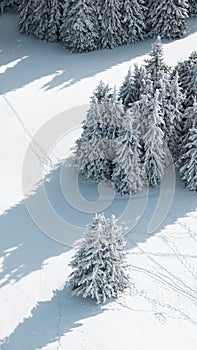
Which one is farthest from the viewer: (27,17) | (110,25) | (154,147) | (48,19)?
(27,17)

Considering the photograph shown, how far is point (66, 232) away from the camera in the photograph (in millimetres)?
22375

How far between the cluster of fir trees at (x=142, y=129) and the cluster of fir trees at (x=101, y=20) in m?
8.38

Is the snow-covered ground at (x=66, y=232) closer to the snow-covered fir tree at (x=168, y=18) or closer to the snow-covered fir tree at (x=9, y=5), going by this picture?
the snow-covered fir tree at (x=168, y=18)

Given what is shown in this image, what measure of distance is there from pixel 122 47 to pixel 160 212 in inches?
511

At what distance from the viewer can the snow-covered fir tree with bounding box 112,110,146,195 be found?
22797 millimetres

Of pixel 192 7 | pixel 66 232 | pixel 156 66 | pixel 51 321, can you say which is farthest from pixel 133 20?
pixel 51 321

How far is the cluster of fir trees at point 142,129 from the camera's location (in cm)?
2305

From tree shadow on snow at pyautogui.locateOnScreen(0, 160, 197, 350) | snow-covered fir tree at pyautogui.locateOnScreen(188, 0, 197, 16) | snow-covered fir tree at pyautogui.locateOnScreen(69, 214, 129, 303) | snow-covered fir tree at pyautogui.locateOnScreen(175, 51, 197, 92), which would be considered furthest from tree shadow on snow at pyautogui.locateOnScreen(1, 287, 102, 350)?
snow-covered fir tree at pyautogui.locateOnScreen(188, 0, 197, 16)

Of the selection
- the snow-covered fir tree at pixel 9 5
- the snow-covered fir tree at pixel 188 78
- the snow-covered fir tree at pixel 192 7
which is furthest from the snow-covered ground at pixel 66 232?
the snow-covered fir tree at pixel 9 5

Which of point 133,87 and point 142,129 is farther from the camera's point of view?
point 133,87

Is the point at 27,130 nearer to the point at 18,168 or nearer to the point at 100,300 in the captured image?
the point at 18,168

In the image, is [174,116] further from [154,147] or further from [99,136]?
[99,136]

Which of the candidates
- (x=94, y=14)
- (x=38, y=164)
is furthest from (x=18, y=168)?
(x=94, y=14)

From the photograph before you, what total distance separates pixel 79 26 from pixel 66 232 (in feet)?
44.9
